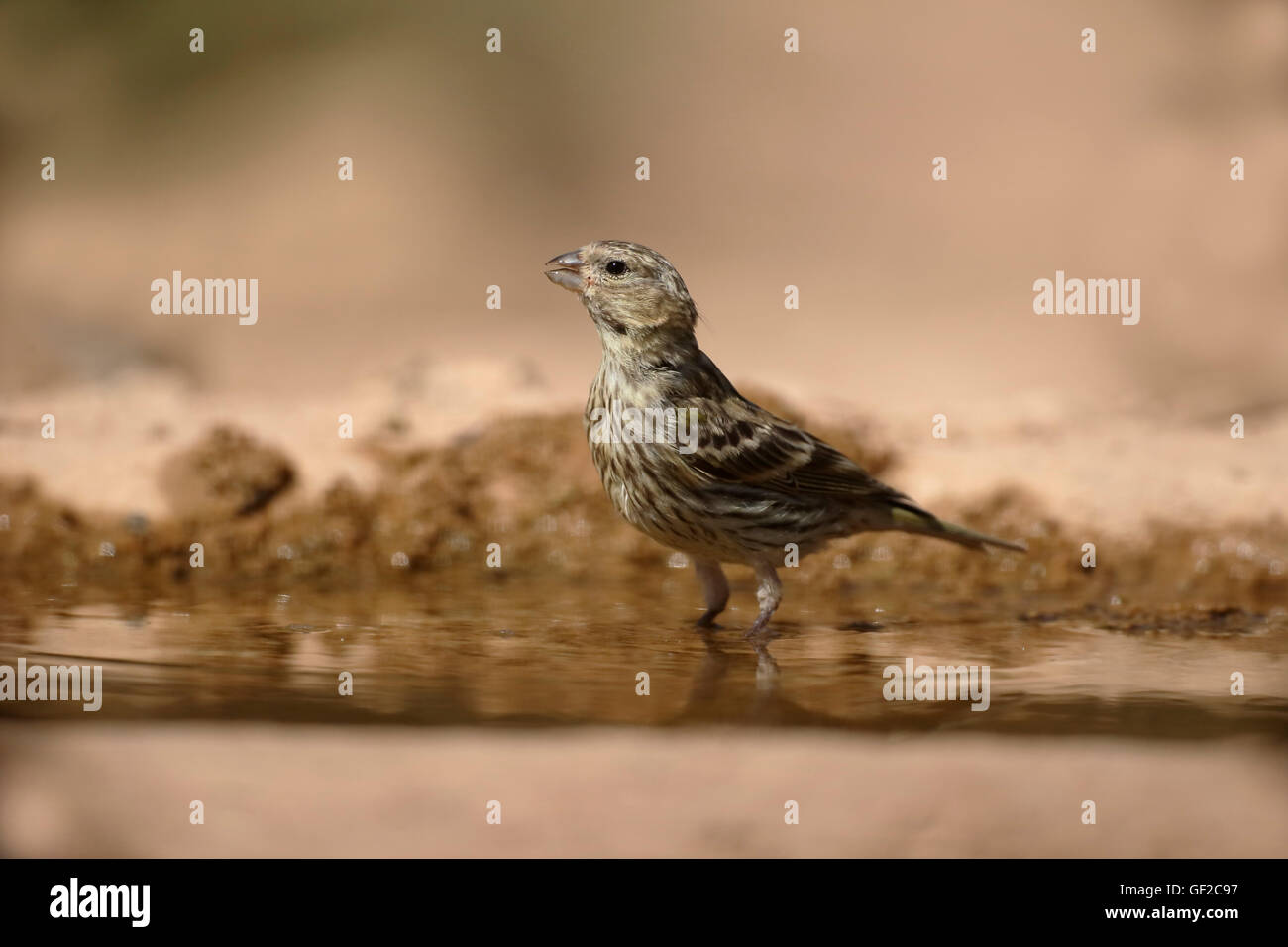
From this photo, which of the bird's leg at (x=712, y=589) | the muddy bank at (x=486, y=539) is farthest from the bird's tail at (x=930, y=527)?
the bird's leg at (x=712, y=589)

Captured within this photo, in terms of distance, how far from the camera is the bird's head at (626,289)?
15.2 ft

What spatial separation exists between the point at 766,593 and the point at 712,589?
0.75 ft

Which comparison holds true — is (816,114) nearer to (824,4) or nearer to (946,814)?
→ (824,4)

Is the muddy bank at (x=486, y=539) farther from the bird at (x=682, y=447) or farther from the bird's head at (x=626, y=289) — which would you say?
the bird's head at (x=626, y=289)

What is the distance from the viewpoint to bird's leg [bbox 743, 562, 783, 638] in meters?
4.69

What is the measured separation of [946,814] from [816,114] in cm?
Answer: 826

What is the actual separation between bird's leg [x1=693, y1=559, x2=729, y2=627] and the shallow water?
0.40 ft

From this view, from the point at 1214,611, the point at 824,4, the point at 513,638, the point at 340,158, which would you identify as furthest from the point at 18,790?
the point at 824,4

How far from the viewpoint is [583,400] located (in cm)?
648
